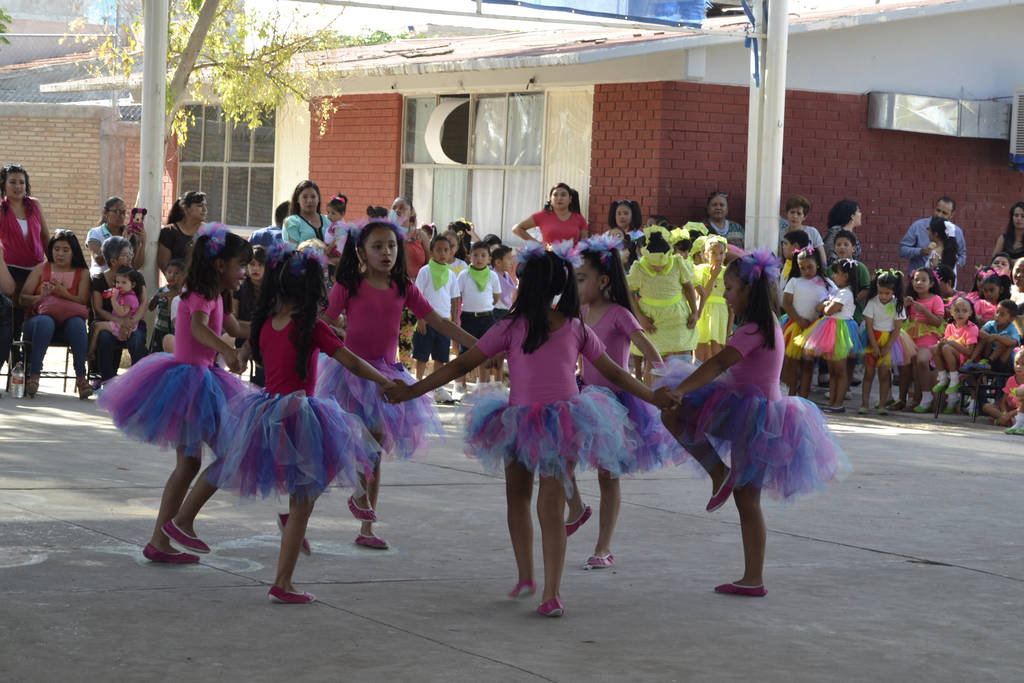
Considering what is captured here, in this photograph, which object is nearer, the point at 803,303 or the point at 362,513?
the point at 362,513

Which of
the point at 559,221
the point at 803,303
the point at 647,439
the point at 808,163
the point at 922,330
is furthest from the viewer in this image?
the point at 808,163

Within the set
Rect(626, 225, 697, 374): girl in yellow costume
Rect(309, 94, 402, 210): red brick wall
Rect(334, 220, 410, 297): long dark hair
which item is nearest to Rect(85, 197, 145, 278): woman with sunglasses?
Rect(626, 225, 697, 374): girl in yellow costume

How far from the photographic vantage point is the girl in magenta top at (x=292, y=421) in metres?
5.72

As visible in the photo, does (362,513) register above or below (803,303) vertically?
below

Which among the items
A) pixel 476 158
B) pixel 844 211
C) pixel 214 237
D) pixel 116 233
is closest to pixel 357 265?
pixel 214 237

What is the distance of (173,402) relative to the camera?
21.2ft

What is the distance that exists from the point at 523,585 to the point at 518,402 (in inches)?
29.4

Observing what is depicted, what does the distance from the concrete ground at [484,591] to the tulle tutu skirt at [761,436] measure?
1.66 feet

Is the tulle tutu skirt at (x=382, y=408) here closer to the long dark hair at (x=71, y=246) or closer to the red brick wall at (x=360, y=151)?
the long dark hair at (x=71, y=246)

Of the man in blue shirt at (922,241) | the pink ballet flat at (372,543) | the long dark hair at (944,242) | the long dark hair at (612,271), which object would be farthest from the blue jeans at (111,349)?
the long dark hair at (944,242)

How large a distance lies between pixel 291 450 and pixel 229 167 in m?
19.4

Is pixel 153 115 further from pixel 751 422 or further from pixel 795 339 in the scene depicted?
pixel 751 422

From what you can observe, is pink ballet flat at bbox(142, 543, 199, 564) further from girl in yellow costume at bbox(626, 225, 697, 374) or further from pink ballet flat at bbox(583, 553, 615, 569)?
girl in yellow costume at bbox(626, 225, 697, 374)

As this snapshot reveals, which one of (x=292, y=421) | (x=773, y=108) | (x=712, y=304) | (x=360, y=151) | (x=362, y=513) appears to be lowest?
(x=362, y=513)
